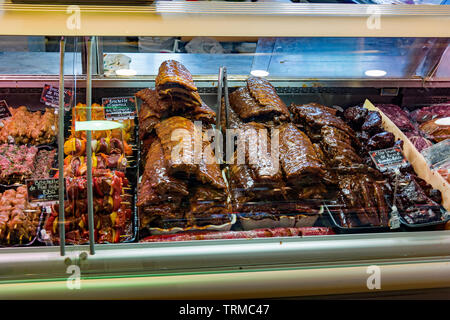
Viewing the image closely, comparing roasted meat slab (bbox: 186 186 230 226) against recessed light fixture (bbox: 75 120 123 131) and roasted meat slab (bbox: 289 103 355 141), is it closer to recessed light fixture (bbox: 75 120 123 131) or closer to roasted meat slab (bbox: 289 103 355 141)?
recessed light fixture (bbox: 75 120 123 131)

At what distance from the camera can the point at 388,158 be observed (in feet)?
8.75

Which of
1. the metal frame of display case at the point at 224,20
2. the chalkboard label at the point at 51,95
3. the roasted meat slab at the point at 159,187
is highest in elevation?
the chalkboard label at the point at 51,95

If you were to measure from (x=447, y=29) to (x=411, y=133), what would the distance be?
1.31 metres

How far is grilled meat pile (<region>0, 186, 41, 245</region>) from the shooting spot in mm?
2109

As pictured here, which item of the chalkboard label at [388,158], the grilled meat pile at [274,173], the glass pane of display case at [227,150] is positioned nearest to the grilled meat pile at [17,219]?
the glass pane of display case at [227,150]

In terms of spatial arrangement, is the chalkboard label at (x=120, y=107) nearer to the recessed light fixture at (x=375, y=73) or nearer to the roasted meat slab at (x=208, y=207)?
the roasted meat slab at (x=208, y=207)

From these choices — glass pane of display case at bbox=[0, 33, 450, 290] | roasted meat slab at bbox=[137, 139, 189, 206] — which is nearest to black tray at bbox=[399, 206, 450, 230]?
glass pane of display case at bbox=[0, 33, 450, 290]

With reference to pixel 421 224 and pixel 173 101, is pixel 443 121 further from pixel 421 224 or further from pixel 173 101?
pixel 173 101

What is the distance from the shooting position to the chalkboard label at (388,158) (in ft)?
8.66

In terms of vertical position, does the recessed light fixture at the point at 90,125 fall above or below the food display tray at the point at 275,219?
above

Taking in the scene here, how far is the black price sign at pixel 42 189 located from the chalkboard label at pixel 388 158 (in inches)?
78.4

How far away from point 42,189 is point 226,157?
1.11m

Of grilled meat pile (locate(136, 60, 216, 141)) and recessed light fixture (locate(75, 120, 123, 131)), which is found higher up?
grilled meat pile (locate(136, 60, 216, 141))

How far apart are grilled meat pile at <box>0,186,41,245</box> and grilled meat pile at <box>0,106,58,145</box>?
670 millimetres
